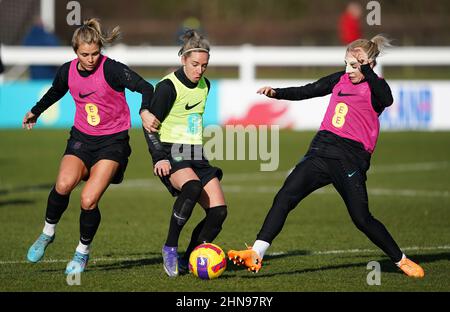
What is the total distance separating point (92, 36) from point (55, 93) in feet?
2.48

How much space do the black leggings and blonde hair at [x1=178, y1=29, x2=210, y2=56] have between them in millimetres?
1250

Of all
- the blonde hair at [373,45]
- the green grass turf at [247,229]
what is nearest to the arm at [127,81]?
the green grass turf at [247,229]

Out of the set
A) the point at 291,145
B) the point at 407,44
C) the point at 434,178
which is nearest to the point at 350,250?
the point at 434,178

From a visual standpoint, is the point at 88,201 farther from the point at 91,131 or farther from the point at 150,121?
the point at 150,121

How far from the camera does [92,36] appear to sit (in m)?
7.57

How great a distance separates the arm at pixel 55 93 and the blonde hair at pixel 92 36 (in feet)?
1.07

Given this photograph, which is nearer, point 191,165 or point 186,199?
point 186,199

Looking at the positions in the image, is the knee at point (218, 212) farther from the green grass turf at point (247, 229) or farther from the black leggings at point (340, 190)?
the green grass turf at point (247, 229)

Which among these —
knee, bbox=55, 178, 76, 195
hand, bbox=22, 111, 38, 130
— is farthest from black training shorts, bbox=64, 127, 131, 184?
hand, bbox=22, 111, 38, 130

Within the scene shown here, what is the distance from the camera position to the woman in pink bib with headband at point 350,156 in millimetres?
7562

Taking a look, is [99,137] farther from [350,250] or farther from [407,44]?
[407,44]

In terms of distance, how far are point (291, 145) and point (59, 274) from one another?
1184 centimetres

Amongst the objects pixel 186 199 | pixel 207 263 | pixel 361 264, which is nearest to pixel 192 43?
pixel 186 199

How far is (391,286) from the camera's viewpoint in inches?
284
